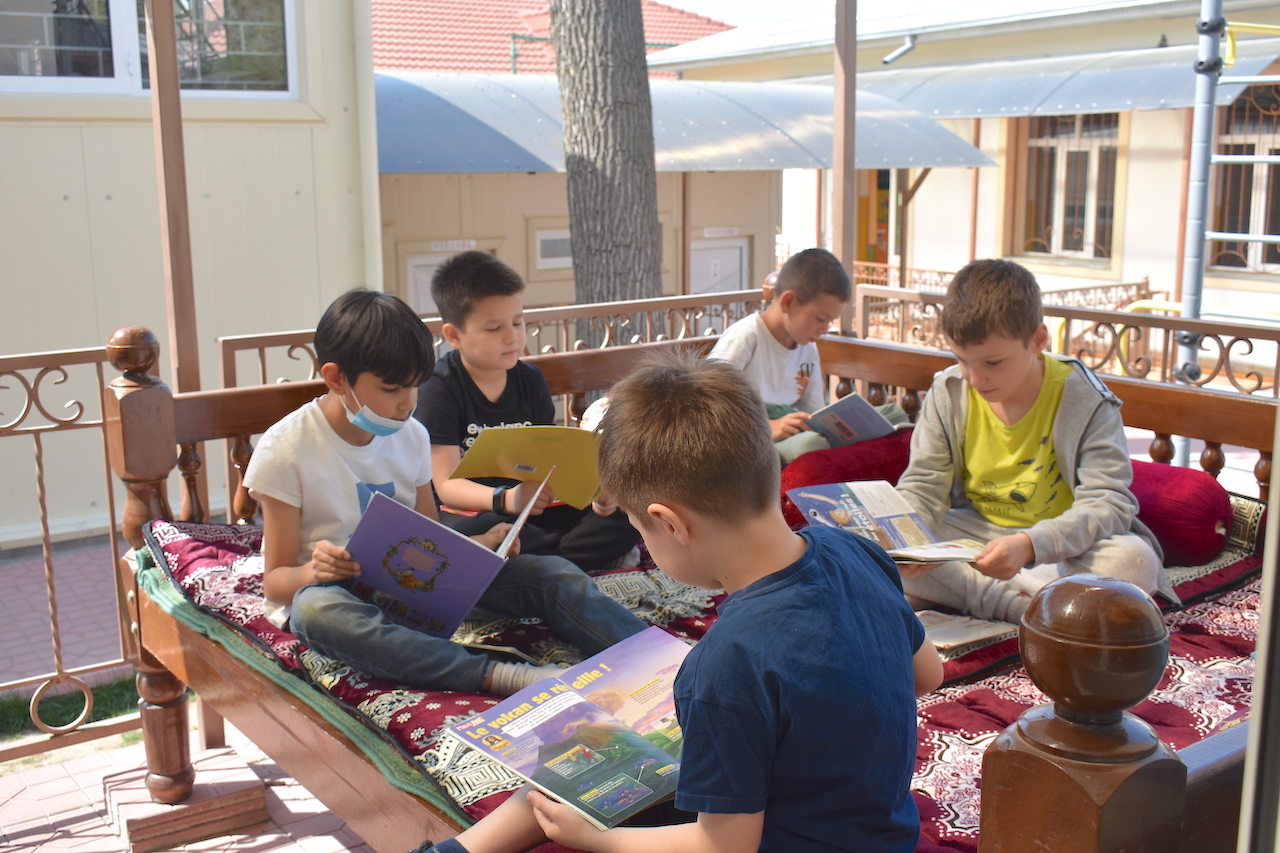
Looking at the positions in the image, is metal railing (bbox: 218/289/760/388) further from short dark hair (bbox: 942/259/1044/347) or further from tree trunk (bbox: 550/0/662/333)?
short dark hair (bbox: 942/259/1044/347)

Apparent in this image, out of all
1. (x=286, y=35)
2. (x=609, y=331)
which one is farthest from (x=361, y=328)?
(x=286, y=35)

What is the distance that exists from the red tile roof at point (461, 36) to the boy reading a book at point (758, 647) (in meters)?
14.0

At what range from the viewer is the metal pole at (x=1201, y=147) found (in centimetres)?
659

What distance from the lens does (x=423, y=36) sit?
631 inches

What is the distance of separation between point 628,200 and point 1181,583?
14.5 ft

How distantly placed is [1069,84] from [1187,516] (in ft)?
31.4

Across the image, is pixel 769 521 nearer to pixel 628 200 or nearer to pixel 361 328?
pixel 361 328

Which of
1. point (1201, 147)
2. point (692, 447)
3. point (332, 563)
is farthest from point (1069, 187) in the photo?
point (692, 447)

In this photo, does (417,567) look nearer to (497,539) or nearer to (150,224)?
(497,539)

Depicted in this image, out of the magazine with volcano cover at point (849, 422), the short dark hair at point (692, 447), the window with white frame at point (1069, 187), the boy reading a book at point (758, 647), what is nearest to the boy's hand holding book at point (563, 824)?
the boy reading a book at point (758, 647)

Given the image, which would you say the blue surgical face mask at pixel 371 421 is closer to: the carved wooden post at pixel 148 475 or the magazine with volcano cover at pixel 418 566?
the magazine with volcano cover at pixel 418 566

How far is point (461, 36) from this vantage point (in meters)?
16.6

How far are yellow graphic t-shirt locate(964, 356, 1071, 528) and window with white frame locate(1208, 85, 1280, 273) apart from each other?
9.70m

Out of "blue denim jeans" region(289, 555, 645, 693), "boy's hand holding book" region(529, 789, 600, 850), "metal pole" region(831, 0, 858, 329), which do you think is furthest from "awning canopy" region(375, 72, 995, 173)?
"boy's hand holding book" region(529, 789, 600, 850)
